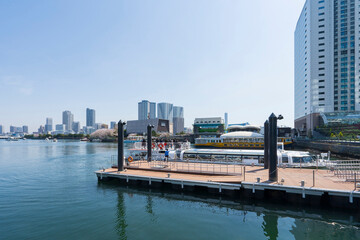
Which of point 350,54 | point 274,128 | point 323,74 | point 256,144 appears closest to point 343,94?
point 323,74

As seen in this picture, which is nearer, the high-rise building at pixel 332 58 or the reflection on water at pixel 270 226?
the reflection on water at pixel 270 226

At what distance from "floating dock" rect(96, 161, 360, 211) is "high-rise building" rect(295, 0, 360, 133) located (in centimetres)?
9566

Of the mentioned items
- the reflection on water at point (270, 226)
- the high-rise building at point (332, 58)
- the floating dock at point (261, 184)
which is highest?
the high-rise building at point (332, 58)

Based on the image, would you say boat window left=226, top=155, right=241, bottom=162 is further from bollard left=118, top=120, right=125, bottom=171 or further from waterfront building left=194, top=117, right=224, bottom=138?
waterfront building left=194, top=117, right=224, bottom=138

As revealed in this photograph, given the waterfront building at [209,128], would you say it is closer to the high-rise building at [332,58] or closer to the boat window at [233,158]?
the high-rise building at [332,58]

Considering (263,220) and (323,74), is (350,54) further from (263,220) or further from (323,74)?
(263,220)

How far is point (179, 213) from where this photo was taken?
16469mm

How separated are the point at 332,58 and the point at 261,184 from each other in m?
116

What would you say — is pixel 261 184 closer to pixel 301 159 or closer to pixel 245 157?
pixel 245 157

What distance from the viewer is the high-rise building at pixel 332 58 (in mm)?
99312

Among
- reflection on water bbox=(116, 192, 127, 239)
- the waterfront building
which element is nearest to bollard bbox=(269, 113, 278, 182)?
reflection on water bbox=(116, 192, 127, 239)

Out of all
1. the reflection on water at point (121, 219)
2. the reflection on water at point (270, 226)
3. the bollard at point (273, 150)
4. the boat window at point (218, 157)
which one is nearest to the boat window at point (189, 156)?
the boat window at point (218, 157)

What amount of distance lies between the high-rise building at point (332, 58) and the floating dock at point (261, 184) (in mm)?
95658

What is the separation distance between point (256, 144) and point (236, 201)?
145 feet
